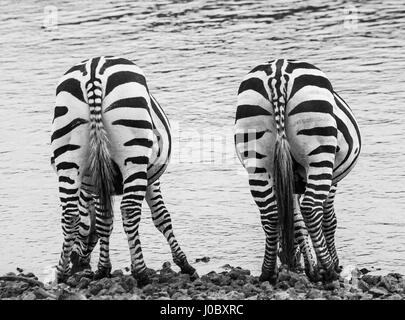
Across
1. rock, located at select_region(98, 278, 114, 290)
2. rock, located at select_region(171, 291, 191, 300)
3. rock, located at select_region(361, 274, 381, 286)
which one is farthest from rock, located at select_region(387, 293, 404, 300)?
rock, located at select_region(98, 278, 114, 290)

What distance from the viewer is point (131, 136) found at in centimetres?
823

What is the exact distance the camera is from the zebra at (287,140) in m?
8.16

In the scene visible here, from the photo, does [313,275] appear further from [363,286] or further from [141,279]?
[141,279]

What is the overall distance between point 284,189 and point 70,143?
1.66m

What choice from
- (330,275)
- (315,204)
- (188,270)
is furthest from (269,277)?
(188,270)

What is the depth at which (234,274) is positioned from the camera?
8.77m

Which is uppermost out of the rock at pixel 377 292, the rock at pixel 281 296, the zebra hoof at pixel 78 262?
the zebra hoof at pixel 78 262

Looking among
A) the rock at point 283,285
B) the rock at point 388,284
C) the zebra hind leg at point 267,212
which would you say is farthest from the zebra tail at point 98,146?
the rock at point 388,284

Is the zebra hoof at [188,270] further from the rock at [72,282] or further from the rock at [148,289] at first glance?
the rock at [72,282]

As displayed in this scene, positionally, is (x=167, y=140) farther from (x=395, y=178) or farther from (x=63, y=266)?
(x=395, y=178)

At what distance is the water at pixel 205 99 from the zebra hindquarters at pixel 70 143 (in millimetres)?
1868

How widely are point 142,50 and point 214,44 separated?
4.09ft
